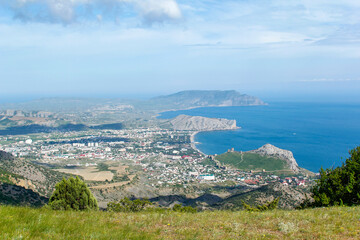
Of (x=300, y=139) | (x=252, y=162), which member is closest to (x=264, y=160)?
(x=252, y=162)

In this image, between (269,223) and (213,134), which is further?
(213,134)

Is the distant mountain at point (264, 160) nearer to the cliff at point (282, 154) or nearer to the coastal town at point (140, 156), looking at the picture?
the cliff at point (282, 154)

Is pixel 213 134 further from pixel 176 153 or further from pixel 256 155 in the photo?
pixel 256 155

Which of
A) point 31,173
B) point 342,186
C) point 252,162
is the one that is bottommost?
point 252,162

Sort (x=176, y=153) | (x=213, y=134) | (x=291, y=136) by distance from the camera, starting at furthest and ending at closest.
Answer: (x=213, y=134)
(x=291, y=136)
(x=176, y=153)

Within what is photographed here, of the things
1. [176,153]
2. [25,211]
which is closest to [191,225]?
[25,211]

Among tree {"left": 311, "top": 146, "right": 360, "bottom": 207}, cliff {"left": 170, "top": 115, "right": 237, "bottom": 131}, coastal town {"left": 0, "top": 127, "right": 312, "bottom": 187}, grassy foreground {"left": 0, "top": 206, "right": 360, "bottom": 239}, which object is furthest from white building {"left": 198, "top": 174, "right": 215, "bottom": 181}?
cliff {"left": 170, "top": 115, "right": 237, "bottom": 131}

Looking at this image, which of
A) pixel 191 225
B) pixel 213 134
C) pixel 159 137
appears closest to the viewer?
pixel 191 225

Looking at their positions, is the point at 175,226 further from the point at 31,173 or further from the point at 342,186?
the point at 31,173

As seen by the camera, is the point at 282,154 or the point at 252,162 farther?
the point at 252,162
